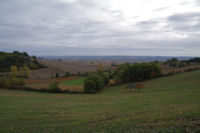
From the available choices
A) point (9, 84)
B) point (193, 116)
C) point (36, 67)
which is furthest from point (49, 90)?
point (36, 67)

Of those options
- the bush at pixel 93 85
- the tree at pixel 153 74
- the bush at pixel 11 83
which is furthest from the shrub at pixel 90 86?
the tree at pixel 153 74

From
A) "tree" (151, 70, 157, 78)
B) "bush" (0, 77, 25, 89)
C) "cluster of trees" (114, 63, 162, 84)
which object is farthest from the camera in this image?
"tree" (151, 70, 157, 78)

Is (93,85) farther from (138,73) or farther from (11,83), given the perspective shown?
(11,83)

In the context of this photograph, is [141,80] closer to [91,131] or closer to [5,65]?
[91,131]

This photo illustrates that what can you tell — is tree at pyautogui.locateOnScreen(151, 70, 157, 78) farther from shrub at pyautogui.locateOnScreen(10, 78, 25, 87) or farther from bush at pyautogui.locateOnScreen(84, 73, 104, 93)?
shrub at pyautogui.locateOnScreen(10, 78, 25, 87)

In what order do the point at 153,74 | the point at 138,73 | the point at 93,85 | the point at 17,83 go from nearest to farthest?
1. the point at 93,85
2. the point at 17,83
3. the point at 138,73
4. the point at 153,74

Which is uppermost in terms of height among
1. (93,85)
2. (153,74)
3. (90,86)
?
(153,74)

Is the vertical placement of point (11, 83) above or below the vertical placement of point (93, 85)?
below

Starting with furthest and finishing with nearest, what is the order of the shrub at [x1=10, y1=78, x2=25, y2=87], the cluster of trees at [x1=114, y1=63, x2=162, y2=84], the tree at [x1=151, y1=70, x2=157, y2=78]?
the tree at [x1=151, y1=70, x2=157, y2=78] < the cluster of trees at [x1=114, y1=63, x2=162, y2=84] < the shrub at [x1=10, y1=78, x2=25, y2=87]

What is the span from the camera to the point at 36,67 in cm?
9756

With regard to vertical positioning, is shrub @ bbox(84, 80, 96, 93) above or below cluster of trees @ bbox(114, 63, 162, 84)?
Answer: below

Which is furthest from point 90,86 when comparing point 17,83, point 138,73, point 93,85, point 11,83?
point 11,83

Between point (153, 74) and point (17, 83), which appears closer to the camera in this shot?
point (17, 83)

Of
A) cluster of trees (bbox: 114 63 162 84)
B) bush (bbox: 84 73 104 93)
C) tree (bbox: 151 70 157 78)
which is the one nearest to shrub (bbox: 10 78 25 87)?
bush (bbox: 84 73 104 93)
